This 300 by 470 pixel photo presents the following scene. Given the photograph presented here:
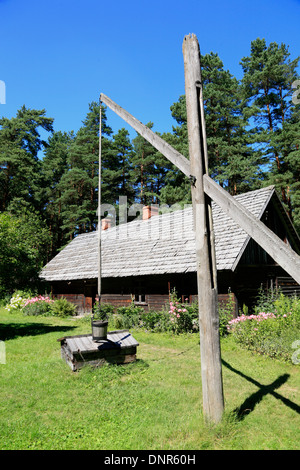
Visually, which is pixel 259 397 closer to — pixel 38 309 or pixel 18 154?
pixel 38 309

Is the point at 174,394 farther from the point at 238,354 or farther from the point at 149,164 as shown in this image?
the point at 149,164

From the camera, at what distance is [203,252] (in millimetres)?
3840

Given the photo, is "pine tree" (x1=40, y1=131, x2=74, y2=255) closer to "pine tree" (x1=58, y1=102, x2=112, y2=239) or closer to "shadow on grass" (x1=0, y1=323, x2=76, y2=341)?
"pine tree" (x1=58, y1=102, x2=112, y2=239)

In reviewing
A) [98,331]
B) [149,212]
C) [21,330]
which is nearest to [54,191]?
[149,212]

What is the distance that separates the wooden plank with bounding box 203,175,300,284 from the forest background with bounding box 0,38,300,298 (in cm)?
906

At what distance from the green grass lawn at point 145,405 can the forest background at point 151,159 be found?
612cm

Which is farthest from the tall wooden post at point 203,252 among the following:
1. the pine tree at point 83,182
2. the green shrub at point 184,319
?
the pine tree at point 83,182

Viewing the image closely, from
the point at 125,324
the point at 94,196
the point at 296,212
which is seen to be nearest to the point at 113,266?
the point at 125,324

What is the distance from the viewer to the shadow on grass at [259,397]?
13.9 ft

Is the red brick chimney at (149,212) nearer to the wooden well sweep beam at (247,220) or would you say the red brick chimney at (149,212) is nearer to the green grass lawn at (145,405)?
the green grass lawn at (145,405)

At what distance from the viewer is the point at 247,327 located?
27.1ft

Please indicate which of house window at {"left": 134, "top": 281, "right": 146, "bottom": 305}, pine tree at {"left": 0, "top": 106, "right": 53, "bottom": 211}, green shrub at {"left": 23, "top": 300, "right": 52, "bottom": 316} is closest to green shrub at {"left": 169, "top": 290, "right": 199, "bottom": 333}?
house window at {"left": 134, "top": 281, "right": 146, "bottom": 305}

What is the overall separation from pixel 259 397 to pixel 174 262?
7.66 meters
